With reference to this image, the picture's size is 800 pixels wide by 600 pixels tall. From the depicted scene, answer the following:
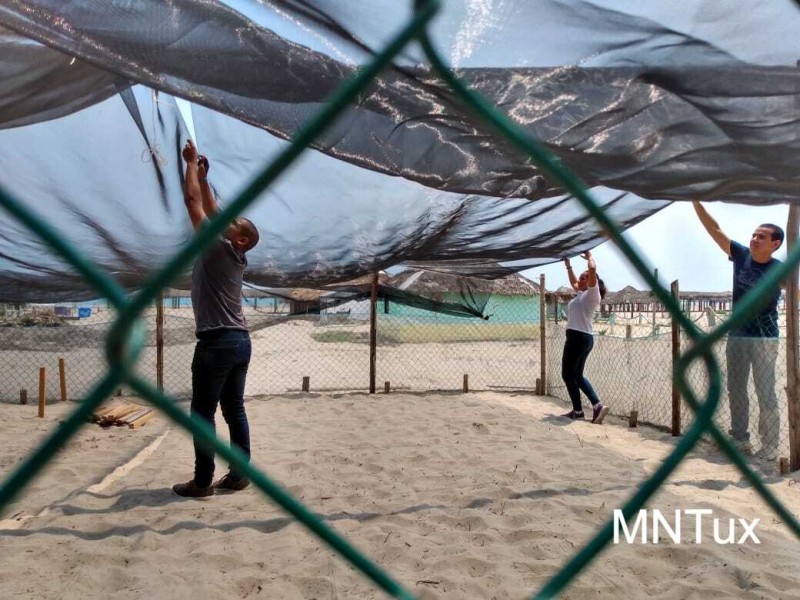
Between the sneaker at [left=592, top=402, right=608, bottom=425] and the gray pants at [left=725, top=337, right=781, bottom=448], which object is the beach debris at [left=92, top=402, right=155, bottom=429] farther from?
the gray pants at [left=725, top=337, right=781, bottom=448]

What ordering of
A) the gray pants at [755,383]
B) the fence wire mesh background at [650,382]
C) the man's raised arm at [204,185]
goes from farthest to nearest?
the fence wire mesh background at [650,382] < the gray pants at [755,383] < the man's raised arm at [204,185]

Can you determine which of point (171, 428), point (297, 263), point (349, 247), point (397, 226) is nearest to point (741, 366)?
point (397, 226)

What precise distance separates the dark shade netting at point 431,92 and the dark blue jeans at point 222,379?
1063mm

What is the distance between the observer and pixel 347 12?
1903mm

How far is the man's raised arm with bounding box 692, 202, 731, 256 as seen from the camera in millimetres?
3406

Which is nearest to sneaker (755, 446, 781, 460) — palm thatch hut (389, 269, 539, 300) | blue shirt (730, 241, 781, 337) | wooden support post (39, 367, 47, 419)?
blue shirt (730, 241, 781, 337)

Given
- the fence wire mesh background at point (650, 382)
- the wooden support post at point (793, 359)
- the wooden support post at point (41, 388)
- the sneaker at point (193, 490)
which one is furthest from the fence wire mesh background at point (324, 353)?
the wooden support post at point (793, 359)

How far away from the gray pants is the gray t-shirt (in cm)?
348

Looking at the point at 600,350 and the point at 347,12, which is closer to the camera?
the point at 347,12

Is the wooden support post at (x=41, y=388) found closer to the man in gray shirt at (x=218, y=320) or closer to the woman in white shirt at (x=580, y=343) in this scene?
the man in gray shirt at (x=218, y=320)

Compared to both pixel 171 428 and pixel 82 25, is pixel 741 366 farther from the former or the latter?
pixel 171 428

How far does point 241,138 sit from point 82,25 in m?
1.43

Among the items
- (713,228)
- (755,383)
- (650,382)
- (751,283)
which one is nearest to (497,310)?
(650,382)

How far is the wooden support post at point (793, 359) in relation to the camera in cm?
388
